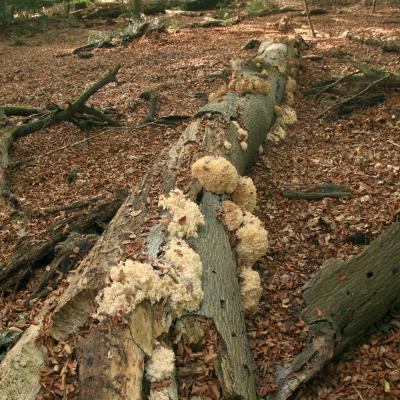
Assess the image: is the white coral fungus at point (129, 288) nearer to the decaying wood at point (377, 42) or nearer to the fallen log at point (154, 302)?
the fallen log at point (154, 302)

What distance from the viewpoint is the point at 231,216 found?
474 cm

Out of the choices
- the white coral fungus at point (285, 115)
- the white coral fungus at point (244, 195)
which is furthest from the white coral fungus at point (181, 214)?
the white coral fungus at point (285, 115)

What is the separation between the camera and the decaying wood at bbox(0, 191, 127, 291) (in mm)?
4766

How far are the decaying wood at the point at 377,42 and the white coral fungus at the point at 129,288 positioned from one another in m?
11.2

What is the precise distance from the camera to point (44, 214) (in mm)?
6012

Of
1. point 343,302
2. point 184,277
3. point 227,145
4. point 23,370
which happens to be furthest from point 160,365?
point 227,145

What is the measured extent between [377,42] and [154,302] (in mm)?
12189

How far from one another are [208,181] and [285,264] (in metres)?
1.33

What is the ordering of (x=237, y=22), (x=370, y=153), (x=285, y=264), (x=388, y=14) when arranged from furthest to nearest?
(x=237, y=22)
(x=388, y=14)
(x=370, y=153)
(x=285, y=264)

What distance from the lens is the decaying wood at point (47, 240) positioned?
477cm

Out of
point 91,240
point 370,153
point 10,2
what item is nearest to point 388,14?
point 370,153

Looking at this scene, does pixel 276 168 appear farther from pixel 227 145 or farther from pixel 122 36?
pixel 122 36

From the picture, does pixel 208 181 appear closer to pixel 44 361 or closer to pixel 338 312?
pixel 338 312

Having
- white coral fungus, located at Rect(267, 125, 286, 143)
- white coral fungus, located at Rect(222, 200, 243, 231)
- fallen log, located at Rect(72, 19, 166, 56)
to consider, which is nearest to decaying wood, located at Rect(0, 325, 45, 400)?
white coral fungus, located at Rect(222, 200, 243, 231)
